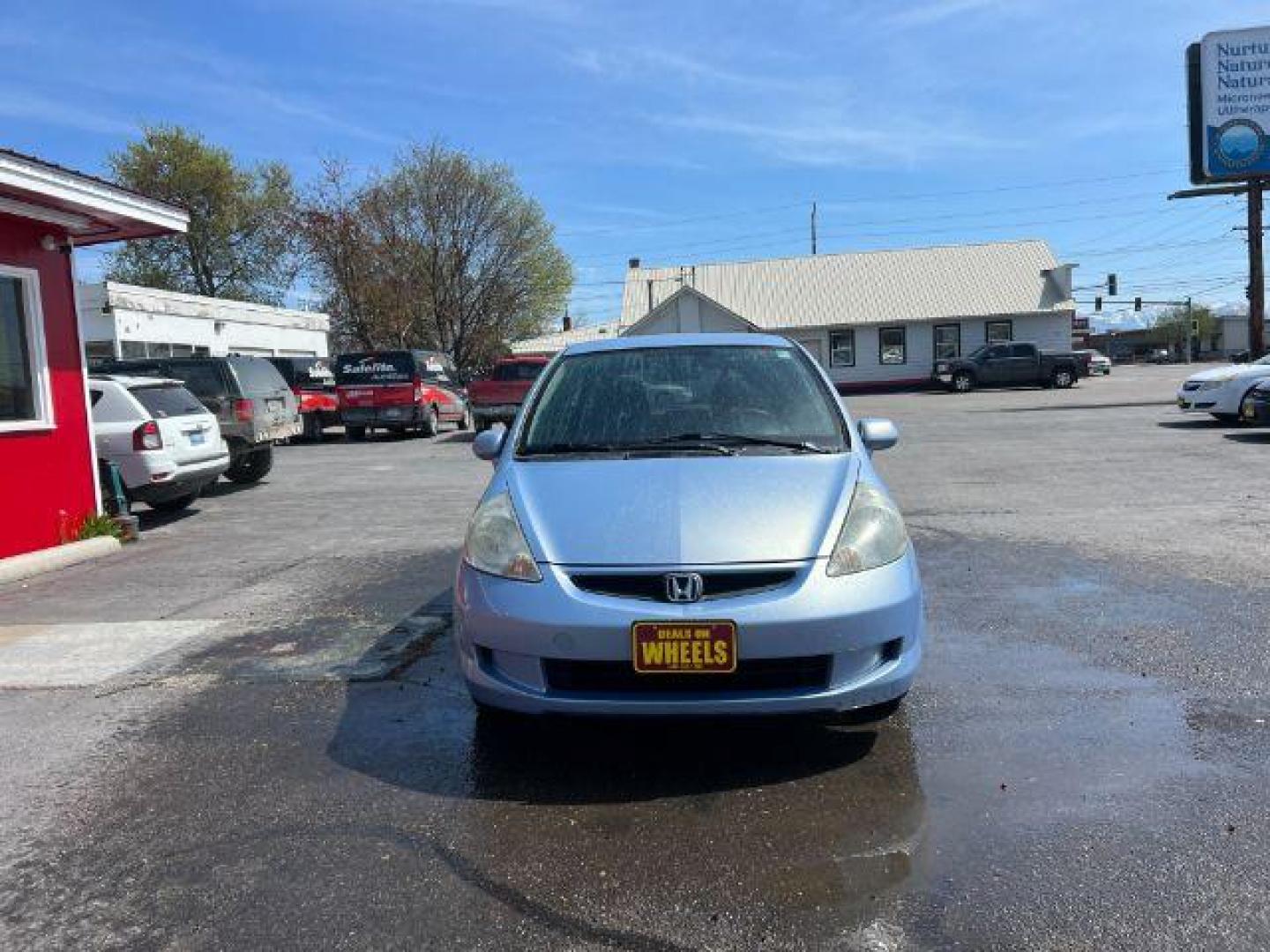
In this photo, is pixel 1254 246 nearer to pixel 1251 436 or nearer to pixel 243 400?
pixel 1251 436

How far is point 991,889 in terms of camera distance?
288cm

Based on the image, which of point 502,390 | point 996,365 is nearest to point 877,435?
point 502,390

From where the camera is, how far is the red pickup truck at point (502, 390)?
22.1 meters

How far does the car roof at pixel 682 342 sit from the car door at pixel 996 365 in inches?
1320

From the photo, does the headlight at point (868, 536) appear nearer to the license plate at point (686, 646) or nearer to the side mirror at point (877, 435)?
the license plate at point (686, 646)

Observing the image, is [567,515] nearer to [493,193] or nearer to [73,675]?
[73,675]

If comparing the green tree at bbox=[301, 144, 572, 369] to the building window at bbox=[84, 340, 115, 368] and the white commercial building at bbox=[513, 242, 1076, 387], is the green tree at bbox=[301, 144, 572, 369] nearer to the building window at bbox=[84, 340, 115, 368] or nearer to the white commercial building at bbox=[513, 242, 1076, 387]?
the white commercial building at bbox=[513, 242, 1076, 387]

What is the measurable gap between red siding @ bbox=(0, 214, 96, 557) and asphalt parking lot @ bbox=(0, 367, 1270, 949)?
6.43 feet

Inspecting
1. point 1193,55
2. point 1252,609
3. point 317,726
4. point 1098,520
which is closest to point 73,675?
point 317,726

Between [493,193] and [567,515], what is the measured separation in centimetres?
3943

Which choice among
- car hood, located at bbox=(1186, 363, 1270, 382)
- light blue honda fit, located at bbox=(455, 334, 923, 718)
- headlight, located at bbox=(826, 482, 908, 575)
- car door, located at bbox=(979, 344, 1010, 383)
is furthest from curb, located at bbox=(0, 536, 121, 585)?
car door, located at bbox=(979, 344, 1010, 383)

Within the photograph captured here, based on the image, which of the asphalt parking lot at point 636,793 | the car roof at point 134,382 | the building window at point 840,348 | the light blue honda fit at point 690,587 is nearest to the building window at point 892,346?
the building window at point 840,348

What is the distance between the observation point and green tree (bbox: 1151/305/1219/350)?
100 metres

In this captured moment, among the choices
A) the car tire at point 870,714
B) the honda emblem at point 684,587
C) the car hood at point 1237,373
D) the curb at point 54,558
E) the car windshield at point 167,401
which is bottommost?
the car tire at point 870,714
